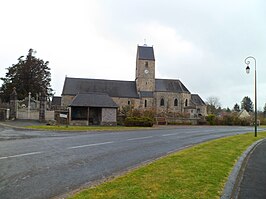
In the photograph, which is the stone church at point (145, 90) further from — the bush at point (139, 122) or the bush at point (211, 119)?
the bush at point (139, 122)

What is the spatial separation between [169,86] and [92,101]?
1525 inches

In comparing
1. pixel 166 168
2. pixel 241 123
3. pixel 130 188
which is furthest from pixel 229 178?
pixel 241 123

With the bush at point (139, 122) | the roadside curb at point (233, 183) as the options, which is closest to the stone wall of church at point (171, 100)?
the bush at point (139, 122)

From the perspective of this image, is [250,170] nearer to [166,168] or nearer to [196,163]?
[196,163]

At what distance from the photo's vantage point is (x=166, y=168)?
839cm

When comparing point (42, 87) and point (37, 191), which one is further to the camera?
point (42, 87)

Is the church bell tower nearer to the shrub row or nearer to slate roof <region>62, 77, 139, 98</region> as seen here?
slate roof <region>62, 77, 139, 98</region>

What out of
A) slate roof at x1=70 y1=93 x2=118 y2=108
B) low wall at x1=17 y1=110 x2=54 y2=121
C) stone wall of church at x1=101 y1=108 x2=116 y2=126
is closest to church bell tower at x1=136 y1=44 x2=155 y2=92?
slate roof at x1=70 y1=93 x2=118 y2=108

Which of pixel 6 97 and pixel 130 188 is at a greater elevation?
pixel 6 97

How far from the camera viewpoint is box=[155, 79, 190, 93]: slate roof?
252 ft

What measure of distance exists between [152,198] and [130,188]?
776mm

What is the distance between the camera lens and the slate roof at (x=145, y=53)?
256 ft

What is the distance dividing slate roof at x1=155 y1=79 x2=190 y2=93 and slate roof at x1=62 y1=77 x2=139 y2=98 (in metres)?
6.37

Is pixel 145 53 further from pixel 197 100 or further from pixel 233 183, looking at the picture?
pixel 233 183
